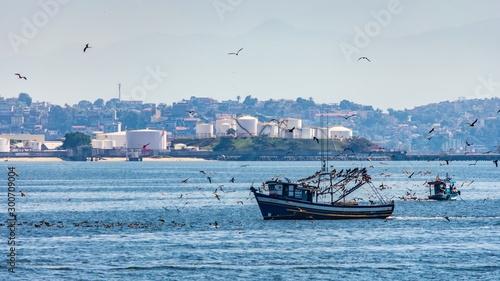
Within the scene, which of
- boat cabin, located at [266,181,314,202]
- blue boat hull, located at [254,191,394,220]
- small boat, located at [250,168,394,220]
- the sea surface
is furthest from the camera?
blue boat hull, located at [254,191,394,220]

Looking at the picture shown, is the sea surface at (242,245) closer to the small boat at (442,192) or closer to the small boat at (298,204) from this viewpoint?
the small boat at (298,204)

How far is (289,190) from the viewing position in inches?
2488

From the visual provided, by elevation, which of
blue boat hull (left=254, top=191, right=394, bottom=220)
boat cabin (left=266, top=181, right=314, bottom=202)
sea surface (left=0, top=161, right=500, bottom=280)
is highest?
boat cabin (left=266, top=181, right=314, bottom=202)

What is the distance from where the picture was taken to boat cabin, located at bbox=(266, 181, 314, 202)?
6297 centimetres

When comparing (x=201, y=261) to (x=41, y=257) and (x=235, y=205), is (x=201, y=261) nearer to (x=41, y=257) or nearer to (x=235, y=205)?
(x=41, y=257)

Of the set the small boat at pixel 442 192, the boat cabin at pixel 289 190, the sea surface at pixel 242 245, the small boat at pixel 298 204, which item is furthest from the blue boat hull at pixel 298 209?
the small boat at pixel 442 192

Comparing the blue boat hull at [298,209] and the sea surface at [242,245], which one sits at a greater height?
the blue boat hull at [298,209]

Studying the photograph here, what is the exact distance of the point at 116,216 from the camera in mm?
70500

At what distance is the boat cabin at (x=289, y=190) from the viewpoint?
62969 millimetres

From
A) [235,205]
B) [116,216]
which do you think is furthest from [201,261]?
[235,205]

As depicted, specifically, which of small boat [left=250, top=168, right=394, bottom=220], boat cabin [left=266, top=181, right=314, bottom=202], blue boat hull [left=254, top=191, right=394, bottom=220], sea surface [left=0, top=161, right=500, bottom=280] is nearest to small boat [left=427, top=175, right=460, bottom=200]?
sea surface [left=0, top=161, right=500, bottom=280]

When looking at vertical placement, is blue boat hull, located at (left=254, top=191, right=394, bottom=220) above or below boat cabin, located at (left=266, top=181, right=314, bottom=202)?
below

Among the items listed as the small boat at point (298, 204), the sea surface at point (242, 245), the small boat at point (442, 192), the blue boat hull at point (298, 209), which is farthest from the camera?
the small boat at point (442, 192)

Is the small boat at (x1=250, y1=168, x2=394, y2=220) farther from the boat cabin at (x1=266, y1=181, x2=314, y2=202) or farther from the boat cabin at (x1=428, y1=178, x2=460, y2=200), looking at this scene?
the boat cabin at (x1=428, y1=178, x2=460, y2=200)
